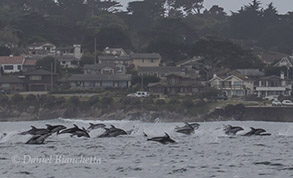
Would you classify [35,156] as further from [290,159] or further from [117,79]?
[117,79]

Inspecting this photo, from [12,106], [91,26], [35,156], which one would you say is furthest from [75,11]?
[35,156]

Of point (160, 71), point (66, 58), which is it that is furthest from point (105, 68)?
point (66, 58)

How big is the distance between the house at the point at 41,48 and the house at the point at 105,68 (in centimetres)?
1804

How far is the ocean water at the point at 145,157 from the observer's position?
99.0 ft

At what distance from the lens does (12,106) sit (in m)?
98.5

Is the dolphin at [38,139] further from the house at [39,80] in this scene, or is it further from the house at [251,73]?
the house at [251,73]

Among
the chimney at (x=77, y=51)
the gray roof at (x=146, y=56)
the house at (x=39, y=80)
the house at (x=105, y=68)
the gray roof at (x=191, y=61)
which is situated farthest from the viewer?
the chimney at (x=77, y=51)

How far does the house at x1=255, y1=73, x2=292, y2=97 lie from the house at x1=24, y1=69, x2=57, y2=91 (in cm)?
2859

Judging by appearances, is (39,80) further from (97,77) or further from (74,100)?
(74,100)

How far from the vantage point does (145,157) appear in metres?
35.5

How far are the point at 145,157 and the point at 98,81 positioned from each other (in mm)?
78513

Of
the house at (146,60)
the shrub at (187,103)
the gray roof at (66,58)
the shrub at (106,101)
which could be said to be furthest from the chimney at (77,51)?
the shrub at (187,103)

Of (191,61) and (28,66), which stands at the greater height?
(191,61)

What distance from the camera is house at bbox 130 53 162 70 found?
424 feet
